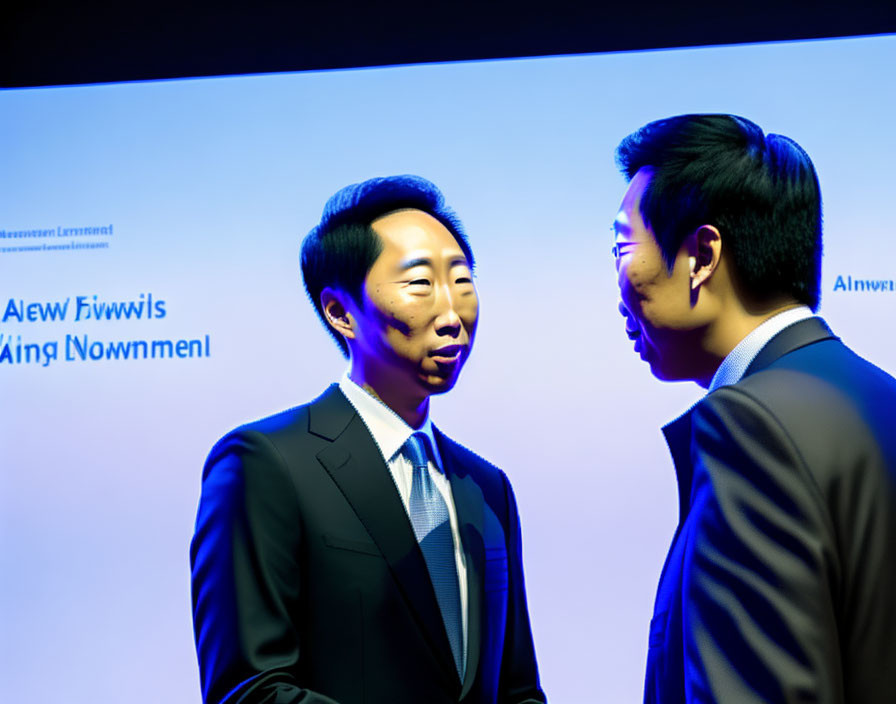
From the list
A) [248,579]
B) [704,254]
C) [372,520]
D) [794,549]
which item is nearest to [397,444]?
[372,520]

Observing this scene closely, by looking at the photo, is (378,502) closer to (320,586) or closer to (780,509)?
(320,586)

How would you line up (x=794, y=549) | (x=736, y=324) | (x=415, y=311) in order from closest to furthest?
(x=794, y=549) < (x=736, y=324) < (x=415, y=311)

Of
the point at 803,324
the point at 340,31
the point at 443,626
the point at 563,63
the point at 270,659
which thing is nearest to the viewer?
the point at 803,324

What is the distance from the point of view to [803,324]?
3.91 ft

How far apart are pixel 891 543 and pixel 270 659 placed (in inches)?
39.8

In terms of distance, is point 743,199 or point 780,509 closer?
point 780,509

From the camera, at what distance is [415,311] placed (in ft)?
6.06

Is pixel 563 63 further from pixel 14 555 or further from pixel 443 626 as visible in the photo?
pixel 14 555

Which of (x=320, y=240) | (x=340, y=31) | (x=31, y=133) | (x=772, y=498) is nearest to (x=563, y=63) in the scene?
(x=340, y=31)

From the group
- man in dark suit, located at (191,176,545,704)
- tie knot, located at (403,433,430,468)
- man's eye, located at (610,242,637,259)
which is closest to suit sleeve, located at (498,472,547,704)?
man in dark suit, located at (191,176,545,704)

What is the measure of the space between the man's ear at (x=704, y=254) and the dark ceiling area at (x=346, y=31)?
1.85 meters

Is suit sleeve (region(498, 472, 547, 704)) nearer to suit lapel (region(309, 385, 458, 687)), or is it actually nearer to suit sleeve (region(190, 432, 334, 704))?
suit lapel (region(309, 385, 458, 687))

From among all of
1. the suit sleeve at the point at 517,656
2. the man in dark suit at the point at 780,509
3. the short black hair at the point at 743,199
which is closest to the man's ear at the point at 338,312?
the suit sleeve at the point at 517,656

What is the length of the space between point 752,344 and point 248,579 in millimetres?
913
